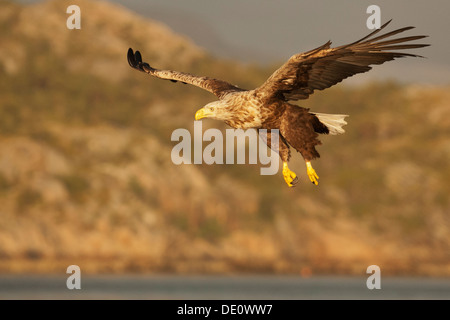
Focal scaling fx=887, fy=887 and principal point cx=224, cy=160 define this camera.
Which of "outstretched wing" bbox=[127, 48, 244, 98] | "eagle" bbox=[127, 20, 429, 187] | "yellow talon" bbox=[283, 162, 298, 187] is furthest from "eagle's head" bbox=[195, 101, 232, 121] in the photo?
"yellow talon" bbox=[283, 162, 298, 187]

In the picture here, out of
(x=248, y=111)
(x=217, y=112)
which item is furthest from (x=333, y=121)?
(x=217, y=112)

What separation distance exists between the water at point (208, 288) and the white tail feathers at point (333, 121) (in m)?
22.2

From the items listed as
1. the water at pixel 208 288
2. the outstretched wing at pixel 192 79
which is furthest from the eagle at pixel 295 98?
the water at pixel 208 288

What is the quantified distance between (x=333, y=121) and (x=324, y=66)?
1.21 metres

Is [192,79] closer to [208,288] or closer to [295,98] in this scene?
[295,98]

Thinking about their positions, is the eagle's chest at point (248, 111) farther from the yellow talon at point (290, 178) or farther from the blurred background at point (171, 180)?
the blurred background at point (171, 180)

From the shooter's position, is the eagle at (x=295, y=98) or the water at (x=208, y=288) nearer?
the eagle at (x=295, y=98)

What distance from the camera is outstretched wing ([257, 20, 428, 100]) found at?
Answer: 13.6 metres

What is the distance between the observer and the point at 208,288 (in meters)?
44.5

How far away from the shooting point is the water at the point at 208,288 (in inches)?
1494

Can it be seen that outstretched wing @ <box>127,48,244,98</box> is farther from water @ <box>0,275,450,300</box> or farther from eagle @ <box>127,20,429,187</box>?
water @ <box>0,275,450,300</box>

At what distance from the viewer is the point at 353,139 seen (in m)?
81.4
